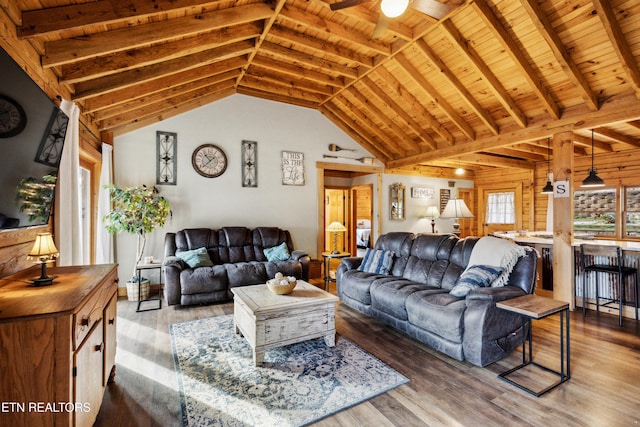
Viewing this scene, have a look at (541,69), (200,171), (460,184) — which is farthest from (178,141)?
(460,184)

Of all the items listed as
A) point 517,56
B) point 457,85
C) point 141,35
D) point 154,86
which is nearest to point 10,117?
point 141,35

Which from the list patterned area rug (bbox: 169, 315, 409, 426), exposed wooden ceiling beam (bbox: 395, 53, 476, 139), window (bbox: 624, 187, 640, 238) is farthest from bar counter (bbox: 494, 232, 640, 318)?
patterned area rug (bbox: 169, 315, 409, 426)

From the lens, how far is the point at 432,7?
7.98ft

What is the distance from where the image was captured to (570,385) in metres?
2.26

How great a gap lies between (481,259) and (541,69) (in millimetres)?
2508

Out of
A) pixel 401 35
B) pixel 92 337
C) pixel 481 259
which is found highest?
pixel 401 35

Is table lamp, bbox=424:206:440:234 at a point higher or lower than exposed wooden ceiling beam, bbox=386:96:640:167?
lower

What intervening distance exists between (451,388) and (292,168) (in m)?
4.60

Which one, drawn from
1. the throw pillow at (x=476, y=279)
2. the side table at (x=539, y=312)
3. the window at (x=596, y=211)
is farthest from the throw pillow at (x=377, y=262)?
the window at (x=596, y=211)

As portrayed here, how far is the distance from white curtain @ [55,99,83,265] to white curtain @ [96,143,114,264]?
1542mm

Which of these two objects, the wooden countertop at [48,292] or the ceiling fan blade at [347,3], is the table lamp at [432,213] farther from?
the wooden countertop at [48,292]

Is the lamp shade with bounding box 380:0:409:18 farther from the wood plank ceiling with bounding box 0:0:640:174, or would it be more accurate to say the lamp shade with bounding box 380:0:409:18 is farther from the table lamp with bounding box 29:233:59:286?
the table lamp with bounding box 29:233:59:286

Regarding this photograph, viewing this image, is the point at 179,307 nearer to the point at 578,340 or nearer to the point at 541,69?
the point at 578,340

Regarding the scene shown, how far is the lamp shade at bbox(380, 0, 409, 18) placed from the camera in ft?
6.92
